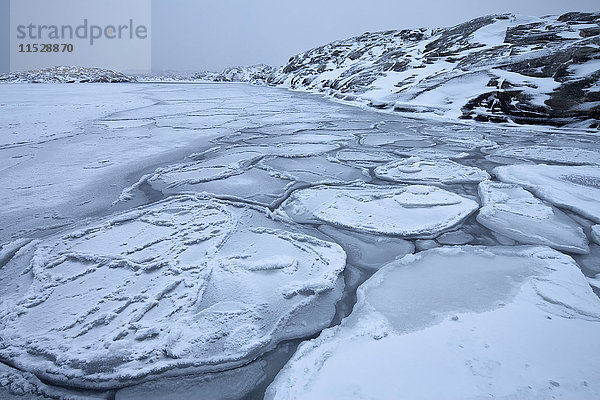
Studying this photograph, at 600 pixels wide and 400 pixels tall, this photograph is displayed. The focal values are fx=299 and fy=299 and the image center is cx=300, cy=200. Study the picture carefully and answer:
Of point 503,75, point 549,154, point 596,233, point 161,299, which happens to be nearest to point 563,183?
point 596,233

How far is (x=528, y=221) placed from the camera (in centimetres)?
169

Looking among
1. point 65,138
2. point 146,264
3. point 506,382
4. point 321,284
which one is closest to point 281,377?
point 321,284

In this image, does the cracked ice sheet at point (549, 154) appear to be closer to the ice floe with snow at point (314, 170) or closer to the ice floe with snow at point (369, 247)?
the ice floe with snow at point (314, 170)

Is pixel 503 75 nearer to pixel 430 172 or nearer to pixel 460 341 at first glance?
pixel 430 172

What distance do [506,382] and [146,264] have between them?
4.35 ft

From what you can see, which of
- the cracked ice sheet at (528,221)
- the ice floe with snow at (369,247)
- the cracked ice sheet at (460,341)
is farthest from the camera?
the cracked ice sheet at (528,221)

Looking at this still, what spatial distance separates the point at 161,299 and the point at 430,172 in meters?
2.33

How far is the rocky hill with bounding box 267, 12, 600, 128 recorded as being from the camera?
536 cm

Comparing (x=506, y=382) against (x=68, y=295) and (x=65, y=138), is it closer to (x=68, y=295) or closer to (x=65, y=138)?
(x=68, y=295)

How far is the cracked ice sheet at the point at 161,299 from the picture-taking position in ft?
2.87

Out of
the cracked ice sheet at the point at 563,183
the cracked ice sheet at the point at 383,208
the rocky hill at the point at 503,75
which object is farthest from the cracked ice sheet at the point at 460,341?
the rocky hill at the point at 503,75

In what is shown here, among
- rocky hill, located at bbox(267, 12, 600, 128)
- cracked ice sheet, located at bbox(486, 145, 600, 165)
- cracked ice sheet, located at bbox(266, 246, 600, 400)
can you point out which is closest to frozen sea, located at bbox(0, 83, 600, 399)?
cracked ice sheet, located at bbox(266, 246, 600, 400)

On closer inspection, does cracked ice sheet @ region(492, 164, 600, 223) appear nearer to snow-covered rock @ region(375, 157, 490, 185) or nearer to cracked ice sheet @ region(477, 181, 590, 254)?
cracked ice sheet @ region(477, 181, 590, 254)

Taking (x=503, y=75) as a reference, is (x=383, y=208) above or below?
below
